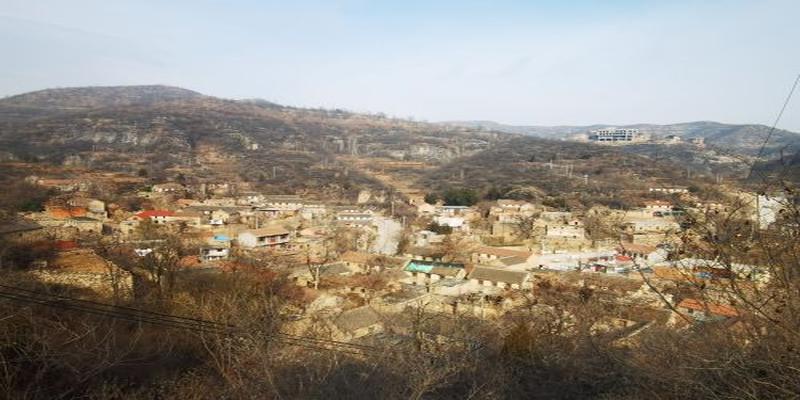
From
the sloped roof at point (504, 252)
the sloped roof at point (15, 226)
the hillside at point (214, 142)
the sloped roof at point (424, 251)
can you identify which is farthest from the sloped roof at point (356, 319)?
the hillside at point (214, 142)

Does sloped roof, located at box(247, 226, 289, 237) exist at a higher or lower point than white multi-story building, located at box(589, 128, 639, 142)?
lower

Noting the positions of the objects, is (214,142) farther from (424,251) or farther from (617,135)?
(617,135)

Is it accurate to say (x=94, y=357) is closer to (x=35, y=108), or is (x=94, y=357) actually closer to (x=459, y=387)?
(x=459, y=387)

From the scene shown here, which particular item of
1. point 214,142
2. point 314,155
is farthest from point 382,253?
point 214,142

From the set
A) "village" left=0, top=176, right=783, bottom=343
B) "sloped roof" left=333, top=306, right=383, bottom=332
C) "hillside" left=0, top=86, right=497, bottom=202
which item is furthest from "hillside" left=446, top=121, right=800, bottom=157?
"hillside" left=0, top=86, right=497, bottom=202

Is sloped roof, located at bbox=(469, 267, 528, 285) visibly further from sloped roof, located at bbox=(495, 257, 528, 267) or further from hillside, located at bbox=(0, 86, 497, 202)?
hillside, located at bbox=(0, 86, 497, 202)

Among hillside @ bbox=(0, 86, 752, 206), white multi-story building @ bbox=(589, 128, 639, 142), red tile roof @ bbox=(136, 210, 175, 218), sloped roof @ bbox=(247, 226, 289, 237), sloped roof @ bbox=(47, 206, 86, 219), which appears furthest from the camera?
white multi-story building @ bbox=(589, 128, 639, 142)

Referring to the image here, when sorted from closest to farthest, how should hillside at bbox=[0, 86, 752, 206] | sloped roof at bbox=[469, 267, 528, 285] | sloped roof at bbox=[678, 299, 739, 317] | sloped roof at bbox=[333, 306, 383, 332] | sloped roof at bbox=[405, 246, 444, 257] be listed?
sloped roof at bbox=[678, 299, 739, 317] → sloped roof at bbox=[333, 306, 383, 332] → sloped roof at bbox=[469, 267, 528, 285] → sloped roof at bbox=[405, 246, 444, 257] → hillside at bbox=[0, 86, 752, 206]
